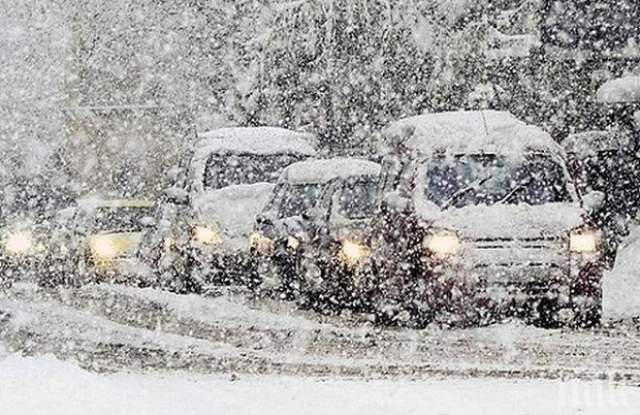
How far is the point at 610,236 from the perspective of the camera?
20.4 metres

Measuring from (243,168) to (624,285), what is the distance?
17.1ft

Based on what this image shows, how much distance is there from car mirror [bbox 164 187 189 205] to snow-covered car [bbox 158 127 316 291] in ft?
0.04

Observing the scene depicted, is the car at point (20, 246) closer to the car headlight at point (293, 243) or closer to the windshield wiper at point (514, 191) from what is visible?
the car headlight at point (293, 243)

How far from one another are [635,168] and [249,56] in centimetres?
1118

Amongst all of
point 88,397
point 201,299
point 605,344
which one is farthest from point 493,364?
point 201,299

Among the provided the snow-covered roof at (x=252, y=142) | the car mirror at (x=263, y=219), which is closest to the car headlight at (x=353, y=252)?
the car mirror at (x=263, y=219)

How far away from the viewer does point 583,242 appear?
13.7 m

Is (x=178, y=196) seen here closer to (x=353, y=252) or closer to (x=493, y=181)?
(x=353, y=252)

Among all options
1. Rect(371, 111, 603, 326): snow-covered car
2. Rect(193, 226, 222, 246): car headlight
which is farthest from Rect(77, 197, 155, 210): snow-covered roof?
Rect(371, 111, 603, 326): snow-covered car

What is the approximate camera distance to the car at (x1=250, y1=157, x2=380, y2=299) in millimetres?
16734

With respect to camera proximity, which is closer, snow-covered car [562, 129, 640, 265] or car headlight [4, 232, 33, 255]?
snow-covered car [562, 129, 640, 265]

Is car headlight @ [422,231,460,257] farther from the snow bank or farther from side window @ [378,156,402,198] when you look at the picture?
the snow bank

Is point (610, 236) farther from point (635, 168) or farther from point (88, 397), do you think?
point (88, 397)

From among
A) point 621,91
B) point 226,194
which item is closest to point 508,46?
point 621,91
